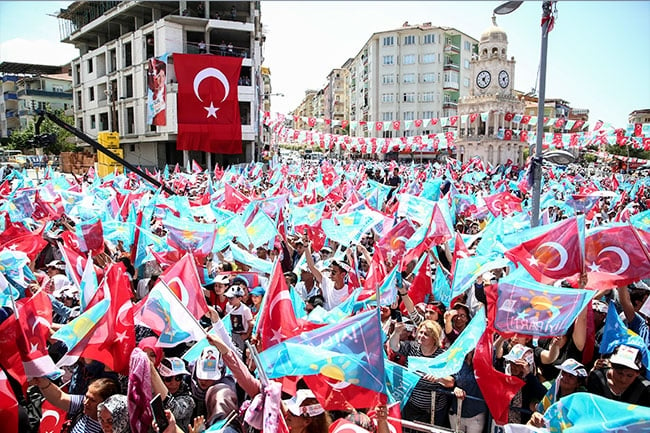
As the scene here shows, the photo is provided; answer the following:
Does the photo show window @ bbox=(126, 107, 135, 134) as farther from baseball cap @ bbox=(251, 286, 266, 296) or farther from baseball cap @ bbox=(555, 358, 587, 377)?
baseball cap @ bbox=(555, 358, 587, 377)

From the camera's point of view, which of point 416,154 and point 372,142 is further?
point 416,154

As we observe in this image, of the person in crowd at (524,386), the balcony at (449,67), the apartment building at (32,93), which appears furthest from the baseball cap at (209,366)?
the apartment building at (32,93)

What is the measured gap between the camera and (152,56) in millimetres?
39625

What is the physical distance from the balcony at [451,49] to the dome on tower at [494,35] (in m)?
6.24

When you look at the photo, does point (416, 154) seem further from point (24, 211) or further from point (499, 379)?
point (499, 379)

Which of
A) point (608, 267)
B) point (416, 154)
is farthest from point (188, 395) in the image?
point (416, 154)

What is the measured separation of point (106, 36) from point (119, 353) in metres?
50.8

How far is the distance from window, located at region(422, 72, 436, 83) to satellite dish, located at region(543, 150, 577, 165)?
69.1m

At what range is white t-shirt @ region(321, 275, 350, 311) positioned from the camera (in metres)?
6.60

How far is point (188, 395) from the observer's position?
13.8 feet

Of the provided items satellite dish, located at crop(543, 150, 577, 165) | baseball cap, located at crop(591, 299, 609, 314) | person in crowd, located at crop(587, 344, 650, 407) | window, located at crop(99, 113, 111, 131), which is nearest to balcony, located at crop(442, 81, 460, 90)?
window, located at crop(99, 113, 111, 131)

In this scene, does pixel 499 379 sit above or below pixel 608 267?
below

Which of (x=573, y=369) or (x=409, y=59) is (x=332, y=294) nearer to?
(x=573, y=369)

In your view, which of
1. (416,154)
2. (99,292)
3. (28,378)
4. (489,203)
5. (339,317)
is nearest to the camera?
(28,378)
